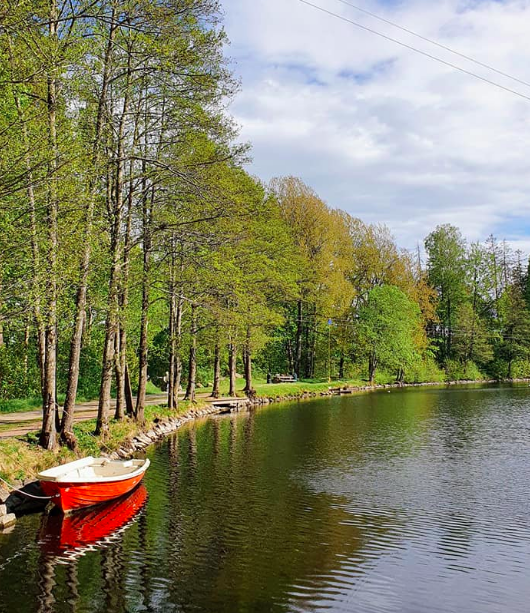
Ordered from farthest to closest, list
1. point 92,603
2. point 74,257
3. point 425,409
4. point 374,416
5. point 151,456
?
point 425,409 → point 374,416 → point 151,456 → point 74,257 → point 92,603

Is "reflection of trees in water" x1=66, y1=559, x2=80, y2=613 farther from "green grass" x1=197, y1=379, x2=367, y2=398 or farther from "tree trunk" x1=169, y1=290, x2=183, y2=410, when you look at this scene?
"green grass" x1=197, y1=379, x2=367, y2=398

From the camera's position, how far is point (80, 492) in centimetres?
1356

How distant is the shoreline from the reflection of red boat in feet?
2.39

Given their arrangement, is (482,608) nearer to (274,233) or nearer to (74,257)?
(74,257)

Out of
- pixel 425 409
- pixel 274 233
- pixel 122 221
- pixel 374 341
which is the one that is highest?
pixel 274 233

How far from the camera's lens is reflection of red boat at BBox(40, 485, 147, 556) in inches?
460

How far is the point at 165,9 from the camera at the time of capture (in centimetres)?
1570

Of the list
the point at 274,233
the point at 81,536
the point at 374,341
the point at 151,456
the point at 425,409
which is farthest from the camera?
the point at 374,341

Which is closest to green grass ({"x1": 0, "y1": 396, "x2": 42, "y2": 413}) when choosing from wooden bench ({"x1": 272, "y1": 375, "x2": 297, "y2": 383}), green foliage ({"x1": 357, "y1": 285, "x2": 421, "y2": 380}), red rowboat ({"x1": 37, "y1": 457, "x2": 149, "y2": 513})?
red rowboat ({"x1": 37, "y1": 457, "x2": 149, "y2": 513})

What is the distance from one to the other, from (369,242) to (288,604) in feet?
180

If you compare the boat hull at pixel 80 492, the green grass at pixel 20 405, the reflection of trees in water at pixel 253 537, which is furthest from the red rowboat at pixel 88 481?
the green grass at pixel 20 405

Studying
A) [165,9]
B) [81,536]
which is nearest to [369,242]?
[165,9]

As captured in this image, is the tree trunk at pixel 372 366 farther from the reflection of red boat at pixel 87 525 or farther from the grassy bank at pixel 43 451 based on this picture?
the reflection of red boat at pixel 87 525

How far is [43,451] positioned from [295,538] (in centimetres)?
715
